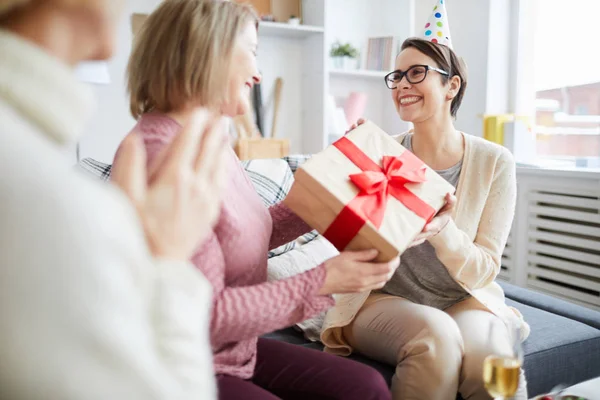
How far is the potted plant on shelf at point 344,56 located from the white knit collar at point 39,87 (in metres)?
2.88

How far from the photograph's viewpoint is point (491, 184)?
59.4 inches

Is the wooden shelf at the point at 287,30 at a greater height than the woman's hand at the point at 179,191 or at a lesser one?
greater

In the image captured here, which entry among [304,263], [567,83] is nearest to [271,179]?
[304,263]

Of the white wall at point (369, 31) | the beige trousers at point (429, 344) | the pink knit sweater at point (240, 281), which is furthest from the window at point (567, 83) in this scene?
the pink knit sweater at point (240, 281)

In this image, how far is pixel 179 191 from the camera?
1.75ft

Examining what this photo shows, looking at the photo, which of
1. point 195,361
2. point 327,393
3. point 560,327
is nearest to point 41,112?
point 195,361

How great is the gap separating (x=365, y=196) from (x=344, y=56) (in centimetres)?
237

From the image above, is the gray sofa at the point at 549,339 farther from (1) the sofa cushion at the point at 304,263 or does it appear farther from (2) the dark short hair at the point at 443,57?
(2) the dark short hair at the point at 443,57

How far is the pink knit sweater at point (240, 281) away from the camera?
2.73 feet

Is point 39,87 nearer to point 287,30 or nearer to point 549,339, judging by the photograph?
point 549,339

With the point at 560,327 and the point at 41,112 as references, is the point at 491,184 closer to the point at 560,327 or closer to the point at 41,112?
the point at 560,327

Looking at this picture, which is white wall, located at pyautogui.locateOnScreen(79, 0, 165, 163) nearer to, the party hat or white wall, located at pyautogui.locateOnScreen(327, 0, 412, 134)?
white wall, located at pyautogui.locateOnScreen(327, 0, 412, 134)

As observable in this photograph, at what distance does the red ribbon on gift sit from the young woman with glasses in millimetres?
98

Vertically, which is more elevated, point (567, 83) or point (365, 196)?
point (567, 83)
